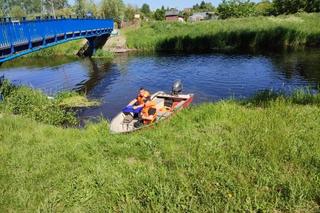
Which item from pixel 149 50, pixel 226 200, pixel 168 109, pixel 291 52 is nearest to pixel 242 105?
pixel 168 109

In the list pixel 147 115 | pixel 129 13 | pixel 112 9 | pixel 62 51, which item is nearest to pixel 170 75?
pixel 147 115

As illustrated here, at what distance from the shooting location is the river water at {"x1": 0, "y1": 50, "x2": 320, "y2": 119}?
2147cm

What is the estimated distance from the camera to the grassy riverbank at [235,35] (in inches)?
1533

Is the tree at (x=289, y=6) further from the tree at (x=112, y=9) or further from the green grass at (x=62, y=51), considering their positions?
the green grass at (x=62, y=51)

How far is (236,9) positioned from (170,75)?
2142 inches

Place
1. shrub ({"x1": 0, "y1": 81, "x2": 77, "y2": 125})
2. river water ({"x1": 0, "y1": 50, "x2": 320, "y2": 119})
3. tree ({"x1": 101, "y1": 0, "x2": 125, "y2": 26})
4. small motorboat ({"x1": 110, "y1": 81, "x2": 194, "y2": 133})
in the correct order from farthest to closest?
tree ({"x1": 101, "y1": 0, "x2": 125, "y2": 26}) < river water ({"x1": 0, "y1": 50, "x2": 320, "y2": 119}) < shrub ({"x1": 0, "y1": 81, "x2": 77, "y2": 125}) < small motorboat ({"x1": 110, "y1": 81, "x2": 194, "y2": 133})

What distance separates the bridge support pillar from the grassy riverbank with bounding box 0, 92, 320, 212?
32.4 metres

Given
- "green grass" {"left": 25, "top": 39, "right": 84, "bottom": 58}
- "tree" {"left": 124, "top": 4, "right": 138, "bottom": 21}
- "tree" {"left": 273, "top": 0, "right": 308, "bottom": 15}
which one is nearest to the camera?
"green grass" {"left": 25, "top": 39, "right": 84, "bottom": 58}

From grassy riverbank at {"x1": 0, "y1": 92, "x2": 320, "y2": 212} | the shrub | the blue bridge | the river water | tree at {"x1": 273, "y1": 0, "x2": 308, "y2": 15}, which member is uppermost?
tree at {"x1": 273, "y1": 0, "x2": 308, "y2": 15}

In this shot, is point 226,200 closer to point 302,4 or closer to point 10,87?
point 10,87

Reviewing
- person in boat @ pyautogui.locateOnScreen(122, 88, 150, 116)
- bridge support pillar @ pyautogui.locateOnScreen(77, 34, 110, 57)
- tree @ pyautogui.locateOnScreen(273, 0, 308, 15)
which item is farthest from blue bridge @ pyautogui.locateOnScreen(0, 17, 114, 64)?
tree @ pyautogui.locateOnScreen(273, 0, 308, 15)

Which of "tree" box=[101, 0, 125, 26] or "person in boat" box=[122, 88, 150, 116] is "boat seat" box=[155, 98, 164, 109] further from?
"tree" box=[101, 0, 125, 26]

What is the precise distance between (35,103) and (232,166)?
42.4 ft

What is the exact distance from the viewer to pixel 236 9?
75438mm
